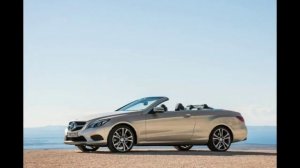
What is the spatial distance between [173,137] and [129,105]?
1656mm

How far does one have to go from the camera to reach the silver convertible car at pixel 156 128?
14.4 metres

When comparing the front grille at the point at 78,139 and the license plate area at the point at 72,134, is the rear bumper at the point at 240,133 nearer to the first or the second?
the front grille at the point at 78,139

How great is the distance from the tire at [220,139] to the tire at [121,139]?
269 centimetres

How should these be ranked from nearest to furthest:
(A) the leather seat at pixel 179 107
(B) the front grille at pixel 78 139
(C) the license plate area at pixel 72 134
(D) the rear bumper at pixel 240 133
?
Answer: (B) the front grille at pixel 78 139 → (C) the license plate area at pixel 72 134 → (A) the leather seat at pixel 179 107 → (D) the rear bumper at pixel 240 133

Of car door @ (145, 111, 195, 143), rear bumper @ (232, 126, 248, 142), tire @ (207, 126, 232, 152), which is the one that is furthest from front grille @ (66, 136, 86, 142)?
rear bumper @ (232, 126, 248, 142)

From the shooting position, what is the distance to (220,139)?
16.2m

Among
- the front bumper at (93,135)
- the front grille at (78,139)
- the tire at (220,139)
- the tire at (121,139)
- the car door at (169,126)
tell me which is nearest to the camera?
the front bumper at (93,135)

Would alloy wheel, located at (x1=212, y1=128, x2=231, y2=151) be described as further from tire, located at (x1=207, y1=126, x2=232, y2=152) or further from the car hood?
the car hood

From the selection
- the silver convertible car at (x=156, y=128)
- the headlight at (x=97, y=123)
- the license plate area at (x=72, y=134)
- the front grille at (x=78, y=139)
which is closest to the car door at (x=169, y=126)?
the silver convertible car at (x=156, y=128)

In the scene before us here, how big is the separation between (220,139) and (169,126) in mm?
1877

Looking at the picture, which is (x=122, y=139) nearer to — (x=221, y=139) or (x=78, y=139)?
(x=78, y=139)

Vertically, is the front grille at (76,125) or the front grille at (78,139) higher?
the front grille at (76,125)

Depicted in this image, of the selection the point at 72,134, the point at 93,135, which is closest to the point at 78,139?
the point at 72,134
